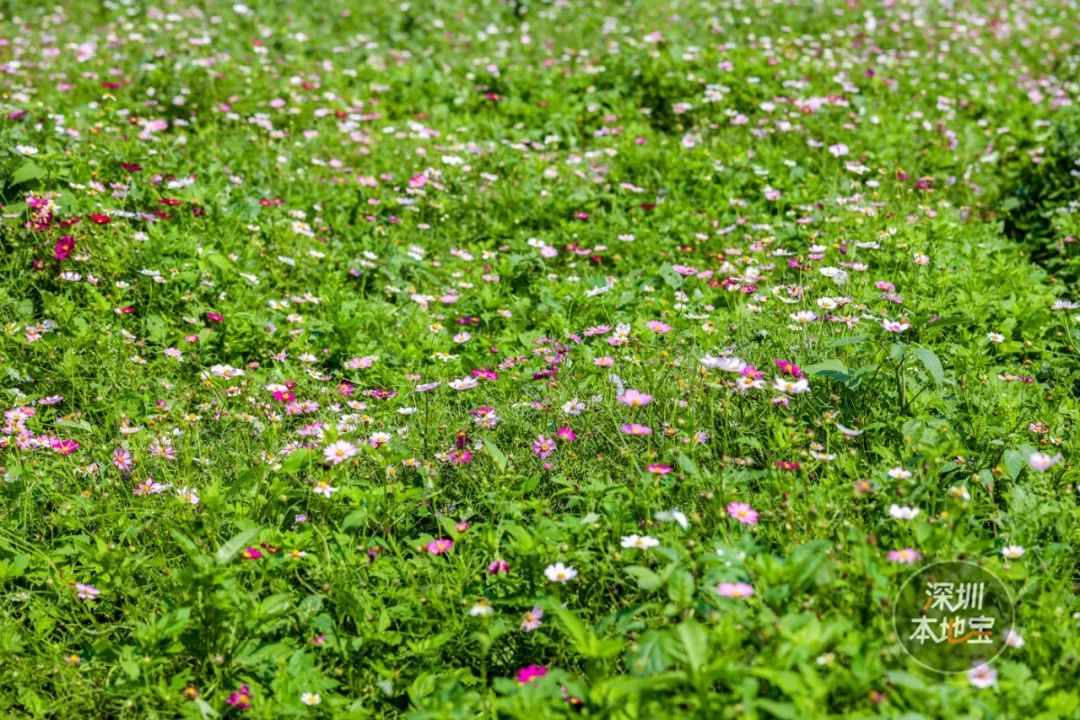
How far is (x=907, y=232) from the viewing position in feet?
14.3

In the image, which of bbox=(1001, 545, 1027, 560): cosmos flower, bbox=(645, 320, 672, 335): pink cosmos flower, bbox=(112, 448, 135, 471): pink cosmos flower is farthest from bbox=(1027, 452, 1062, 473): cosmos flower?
bbox=(112, 448, 135, 471): pink cosmos flower

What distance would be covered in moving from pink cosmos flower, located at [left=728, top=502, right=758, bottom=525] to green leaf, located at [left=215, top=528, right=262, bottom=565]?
4.03 feet

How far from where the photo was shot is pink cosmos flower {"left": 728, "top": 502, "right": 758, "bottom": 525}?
2.43 meters

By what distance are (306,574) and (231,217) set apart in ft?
8.49

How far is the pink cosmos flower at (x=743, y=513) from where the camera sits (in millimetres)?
2430

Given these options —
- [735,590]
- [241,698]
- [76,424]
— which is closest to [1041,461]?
[735,590]

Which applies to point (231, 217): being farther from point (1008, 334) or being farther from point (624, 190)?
point (1008, 334)

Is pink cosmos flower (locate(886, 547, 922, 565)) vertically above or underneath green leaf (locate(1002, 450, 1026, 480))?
above

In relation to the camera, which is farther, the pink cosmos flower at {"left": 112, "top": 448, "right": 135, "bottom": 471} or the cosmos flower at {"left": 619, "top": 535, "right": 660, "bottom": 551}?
the pink cosmos flower at {"left": 112, "top": 448, "right": 135, "bottom": 471}

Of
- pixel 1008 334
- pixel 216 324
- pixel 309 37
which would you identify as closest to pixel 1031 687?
pixel 1008 334

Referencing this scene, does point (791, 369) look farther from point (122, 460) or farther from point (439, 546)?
point (122, 460)

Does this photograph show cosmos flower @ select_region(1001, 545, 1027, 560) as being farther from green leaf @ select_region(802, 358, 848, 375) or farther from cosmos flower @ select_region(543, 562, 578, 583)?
cosmos flower @ select_region(543, 562, 578, 583)

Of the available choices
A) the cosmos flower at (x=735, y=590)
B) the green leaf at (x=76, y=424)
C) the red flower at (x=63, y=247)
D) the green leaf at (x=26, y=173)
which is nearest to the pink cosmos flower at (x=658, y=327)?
the cosmos flower at (x=735, y=590)

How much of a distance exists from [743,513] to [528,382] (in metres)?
1.28
